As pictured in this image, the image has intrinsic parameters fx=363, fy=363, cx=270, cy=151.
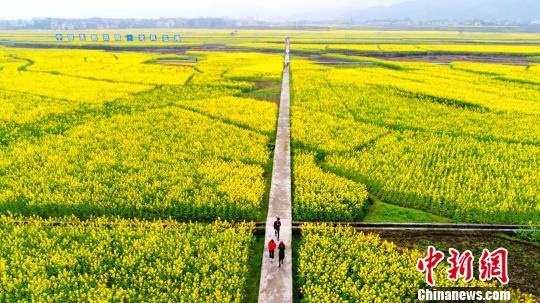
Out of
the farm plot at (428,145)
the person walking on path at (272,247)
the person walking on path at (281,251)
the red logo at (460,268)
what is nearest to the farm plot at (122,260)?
the person walking on path at (272,247)

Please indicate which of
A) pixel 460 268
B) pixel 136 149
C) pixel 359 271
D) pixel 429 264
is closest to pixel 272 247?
pixel 359 271

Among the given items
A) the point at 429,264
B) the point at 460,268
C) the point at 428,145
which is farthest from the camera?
the point at 428,145

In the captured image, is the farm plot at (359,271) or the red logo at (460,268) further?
the red logo at (460,268)

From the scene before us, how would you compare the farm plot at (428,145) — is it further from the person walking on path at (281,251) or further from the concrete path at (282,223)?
the person walking on path at (281,251)

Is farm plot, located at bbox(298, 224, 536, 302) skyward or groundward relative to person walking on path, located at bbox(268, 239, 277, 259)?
groundward

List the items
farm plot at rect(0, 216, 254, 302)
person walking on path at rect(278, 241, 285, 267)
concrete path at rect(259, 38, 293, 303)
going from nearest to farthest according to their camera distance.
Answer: farm plot at rect(0, 216, 254, 302), concrete path at rect(259, 38, 293, 303), person walking on path at rect(278, 241, 285, 267)

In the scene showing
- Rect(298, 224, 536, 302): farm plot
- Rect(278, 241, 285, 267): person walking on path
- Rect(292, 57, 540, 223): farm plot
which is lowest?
Rect(298, 224, 536, 302): farm plot

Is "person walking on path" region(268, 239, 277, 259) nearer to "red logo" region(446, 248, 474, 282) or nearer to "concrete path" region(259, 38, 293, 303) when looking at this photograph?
"concrete path" region(259, 38, 293, 303)

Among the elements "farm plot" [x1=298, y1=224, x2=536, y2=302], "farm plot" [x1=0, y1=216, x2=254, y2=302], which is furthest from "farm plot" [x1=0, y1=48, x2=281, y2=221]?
"farm plot" [x1=298, y1=224, x2=536, y2=302]

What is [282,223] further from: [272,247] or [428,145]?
[428,145]
